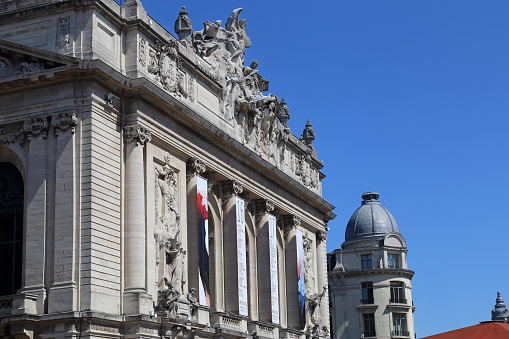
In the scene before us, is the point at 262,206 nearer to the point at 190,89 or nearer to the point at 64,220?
the point at 190,89

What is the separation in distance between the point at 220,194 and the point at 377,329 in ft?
158

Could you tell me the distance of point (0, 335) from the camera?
35500 mm

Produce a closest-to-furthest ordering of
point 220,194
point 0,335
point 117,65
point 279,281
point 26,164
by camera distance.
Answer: point 0,335 → point 26,164 → point 117,65 → point 220,194 → point 279,281

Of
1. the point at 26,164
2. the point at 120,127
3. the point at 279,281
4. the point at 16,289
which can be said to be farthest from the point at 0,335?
the point at 279,281

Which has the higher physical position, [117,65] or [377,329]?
[117,65]

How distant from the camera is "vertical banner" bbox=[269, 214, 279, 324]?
177 ft

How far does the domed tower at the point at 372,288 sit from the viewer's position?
93.0 m

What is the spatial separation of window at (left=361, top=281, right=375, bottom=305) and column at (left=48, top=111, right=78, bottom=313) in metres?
62.1

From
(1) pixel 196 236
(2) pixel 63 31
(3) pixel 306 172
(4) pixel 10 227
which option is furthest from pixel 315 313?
(2) pixel 63 31

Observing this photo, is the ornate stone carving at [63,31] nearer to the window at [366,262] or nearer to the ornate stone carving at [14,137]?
the ornate stone carving at [14,137]

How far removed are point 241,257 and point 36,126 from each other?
→ 16216 millimetres

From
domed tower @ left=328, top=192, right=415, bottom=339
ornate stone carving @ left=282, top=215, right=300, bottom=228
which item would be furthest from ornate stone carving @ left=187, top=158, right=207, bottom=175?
domed tower @ left=328, top=192, right=415, bottom=339

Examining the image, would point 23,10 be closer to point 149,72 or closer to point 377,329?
point 149,72

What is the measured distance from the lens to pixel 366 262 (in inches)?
3789
